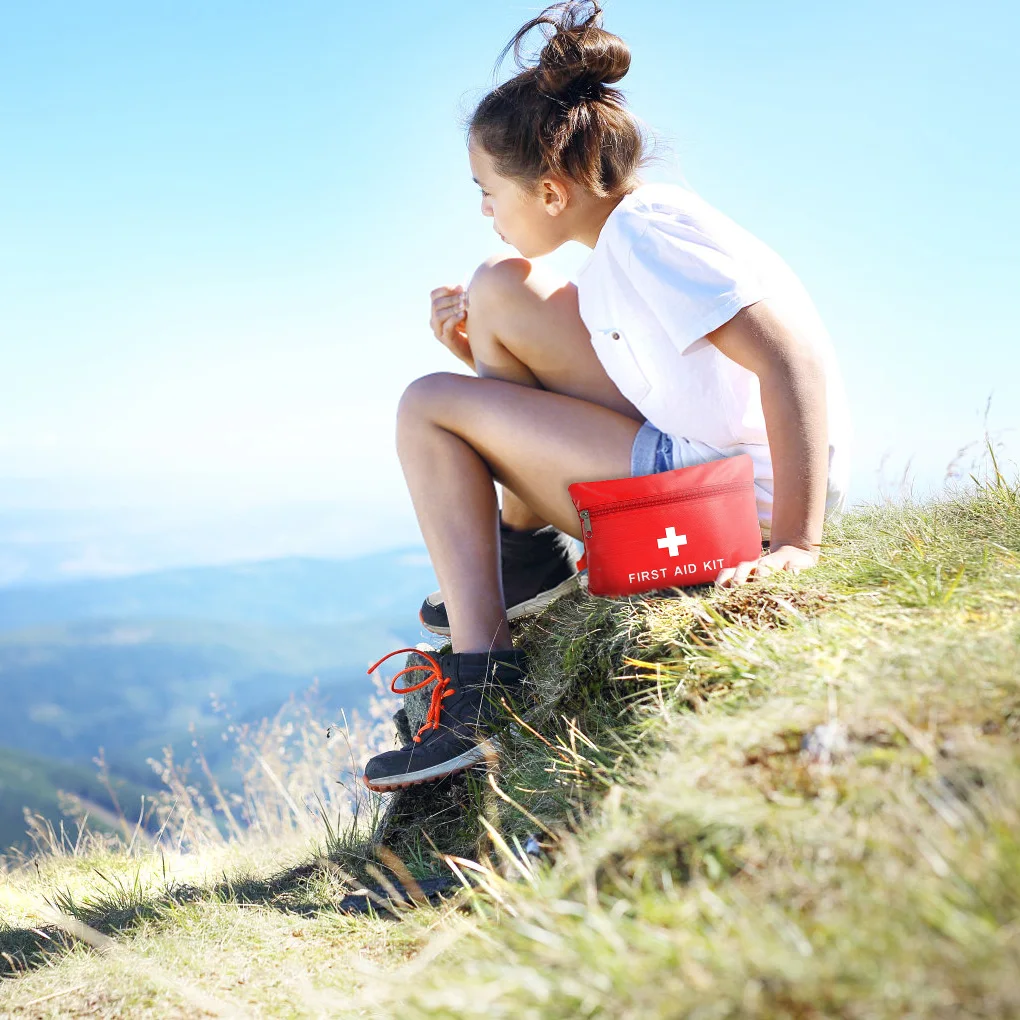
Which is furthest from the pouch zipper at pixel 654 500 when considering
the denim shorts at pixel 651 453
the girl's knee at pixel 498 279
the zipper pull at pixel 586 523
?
the girl's knee at pixel 498 279

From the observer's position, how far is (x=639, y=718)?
62.2 inches

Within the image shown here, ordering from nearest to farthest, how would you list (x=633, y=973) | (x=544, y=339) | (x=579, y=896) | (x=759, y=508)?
(x=633, y=973)
(x=579, y=896)
(x=759, y=508)
(x=544, y=339)

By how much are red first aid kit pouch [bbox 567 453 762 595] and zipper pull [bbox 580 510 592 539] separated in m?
0.02

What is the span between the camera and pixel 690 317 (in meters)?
1.94

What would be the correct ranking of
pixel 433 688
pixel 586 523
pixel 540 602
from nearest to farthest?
pixel 586 523
pixel 433 688
pixel 540 602

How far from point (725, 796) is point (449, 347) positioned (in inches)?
78.0

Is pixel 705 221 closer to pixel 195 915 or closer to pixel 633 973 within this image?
pixel 633 973

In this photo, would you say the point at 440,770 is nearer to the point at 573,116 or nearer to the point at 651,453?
the point at 651,453

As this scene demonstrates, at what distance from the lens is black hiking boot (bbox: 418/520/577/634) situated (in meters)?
2.70

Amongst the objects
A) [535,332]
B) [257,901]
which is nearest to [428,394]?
[535,332]

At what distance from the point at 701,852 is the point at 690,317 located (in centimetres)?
129

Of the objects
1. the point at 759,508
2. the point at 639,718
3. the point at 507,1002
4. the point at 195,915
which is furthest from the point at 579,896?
the point at 759,508

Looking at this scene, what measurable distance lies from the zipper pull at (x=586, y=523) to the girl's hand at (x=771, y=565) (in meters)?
0.33

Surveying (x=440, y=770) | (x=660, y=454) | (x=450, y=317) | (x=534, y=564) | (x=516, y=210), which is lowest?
(x=440, y=770)
